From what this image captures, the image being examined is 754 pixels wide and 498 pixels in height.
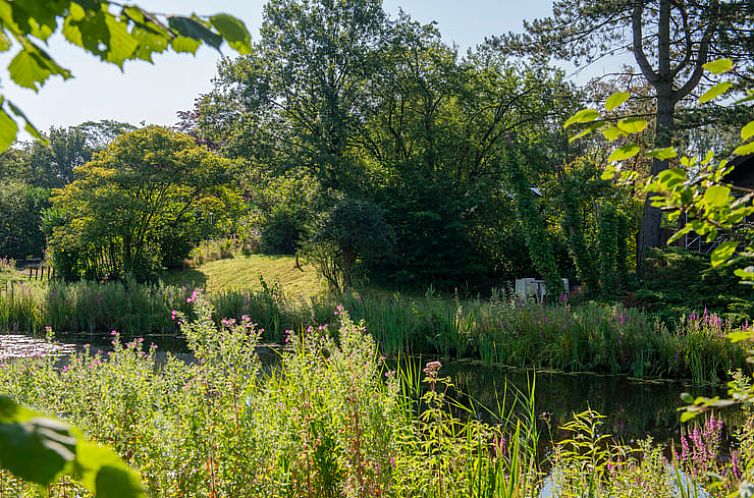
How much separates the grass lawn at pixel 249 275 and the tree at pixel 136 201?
4.61ft

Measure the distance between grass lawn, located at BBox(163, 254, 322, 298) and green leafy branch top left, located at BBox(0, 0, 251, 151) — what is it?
681 inches

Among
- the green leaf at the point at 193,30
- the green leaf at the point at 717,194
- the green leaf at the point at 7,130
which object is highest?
the green leaf at the point at 193,30

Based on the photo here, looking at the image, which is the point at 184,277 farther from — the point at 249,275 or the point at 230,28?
the point at 230,28

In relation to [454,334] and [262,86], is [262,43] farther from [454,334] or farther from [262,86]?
[454,334]

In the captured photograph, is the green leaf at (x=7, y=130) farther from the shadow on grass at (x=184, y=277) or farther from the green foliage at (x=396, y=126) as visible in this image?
the shadow on grass at (x=184, y=277)

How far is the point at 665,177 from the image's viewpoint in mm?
1742

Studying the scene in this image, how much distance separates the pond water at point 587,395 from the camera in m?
6.90

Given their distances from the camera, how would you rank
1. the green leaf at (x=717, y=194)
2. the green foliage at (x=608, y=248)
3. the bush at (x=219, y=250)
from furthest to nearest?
the bush at (x=219, y=250) < the green foliage at (x=608, y=248) < the green leaf at (x=717, y=194)

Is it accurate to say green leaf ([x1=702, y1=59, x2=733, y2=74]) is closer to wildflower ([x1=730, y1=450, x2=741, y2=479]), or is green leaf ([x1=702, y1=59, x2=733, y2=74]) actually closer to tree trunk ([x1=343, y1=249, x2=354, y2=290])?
wildflower ([x1=730, y1=450, x2=741, y2=479])

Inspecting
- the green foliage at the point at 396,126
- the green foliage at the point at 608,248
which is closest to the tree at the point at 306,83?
the green foliage at the point at 396,126

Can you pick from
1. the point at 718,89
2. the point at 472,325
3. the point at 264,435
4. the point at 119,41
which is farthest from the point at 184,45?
the point at 472,325

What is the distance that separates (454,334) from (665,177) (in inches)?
371

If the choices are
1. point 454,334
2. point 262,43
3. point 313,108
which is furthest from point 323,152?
point 454,334

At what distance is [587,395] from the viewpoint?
8.40 meters
